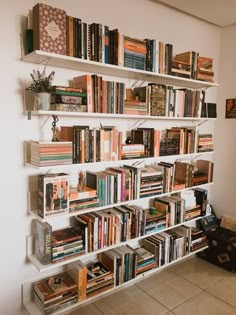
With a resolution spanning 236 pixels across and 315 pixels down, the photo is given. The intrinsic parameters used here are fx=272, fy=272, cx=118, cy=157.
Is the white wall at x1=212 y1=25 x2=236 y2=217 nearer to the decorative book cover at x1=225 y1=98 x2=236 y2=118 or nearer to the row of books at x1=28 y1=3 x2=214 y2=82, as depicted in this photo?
the decorative book cover at x1=225 y1=98 x2=236 y2=118

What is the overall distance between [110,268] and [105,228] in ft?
1.21

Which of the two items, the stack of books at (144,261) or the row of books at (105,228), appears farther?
the stack of books at (144,261)

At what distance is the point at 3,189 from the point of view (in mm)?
1789

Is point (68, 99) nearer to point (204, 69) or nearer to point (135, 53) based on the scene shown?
point (135, 53)

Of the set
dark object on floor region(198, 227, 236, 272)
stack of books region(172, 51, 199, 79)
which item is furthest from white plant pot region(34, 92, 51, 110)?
dark object on floor region(198, 227, 236, 272)

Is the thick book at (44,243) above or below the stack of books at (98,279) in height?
above

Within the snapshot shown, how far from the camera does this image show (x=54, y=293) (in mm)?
1880

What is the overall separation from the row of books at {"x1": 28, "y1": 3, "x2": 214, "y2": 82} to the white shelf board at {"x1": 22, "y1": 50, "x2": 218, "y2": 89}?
0.13 feet

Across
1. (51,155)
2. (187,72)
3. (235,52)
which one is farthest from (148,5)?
(51,155)

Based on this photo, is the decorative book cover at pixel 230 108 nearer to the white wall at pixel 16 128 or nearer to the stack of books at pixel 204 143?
the stack of books at pixel 204 143

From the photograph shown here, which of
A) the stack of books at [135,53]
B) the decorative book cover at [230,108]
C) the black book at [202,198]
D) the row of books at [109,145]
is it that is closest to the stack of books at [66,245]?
the row of books at [109,145]

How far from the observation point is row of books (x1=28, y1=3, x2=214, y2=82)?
1.61 m

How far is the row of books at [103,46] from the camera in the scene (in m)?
1.61

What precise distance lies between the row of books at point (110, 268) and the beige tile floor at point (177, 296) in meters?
0.19
